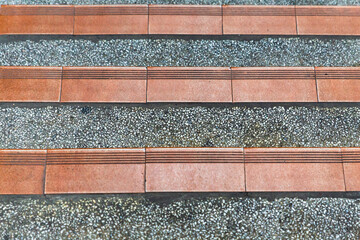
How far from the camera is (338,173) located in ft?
7.20

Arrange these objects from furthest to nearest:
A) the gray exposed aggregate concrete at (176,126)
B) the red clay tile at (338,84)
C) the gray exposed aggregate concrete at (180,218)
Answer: the red clay tile at (338,84)
the gray exposed aggregate concrete at (176,126)
the gray exposed aggregate concrete at (180,218)

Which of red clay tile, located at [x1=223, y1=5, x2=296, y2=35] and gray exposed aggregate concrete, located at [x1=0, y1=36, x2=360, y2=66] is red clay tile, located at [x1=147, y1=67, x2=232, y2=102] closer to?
gray exposed aggregate concrete, located at [x1=0, y1=36, x2=360, y2=66]

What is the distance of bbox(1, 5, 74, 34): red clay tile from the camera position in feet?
8.19

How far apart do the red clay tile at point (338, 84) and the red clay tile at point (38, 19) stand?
7.64 ft

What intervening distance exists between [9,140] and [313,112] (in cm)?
260

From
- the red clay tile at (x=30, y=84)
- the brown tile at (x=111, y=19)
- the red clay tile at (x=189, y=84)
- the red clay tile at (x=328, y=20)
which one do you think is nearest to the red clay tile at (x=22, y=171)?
the red clay tile at (x=30, y=84)

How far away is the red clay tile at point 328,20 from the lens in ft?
8.27

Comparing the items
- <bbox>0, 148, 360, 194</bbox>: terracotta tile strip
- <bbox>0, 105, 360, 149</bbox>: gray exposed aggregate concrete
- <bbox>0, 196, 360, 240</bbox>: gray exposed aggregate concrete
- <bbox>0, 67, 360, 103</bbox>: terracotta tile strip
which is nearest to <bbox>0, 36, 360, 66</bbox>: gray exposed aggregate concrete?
<bbox>0, 67, 360, 103</bbox>: terracotta tile strip

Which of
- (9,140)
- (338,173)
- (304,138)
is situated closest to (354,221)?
(338,173)

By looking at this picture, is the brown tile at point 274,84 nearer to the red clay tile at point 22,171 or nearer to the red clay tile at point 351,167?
the red clay tile at point 351,167

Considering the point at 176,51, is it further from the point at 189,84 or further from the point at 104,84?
the point at 104,84

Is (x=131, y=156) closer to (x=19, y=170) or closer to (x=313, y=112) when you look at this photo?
(x=19, y=170)

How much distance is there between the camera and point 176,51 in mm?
2447

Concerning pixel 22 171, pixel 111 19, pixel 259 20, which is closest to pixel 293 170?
pixel 259 20
